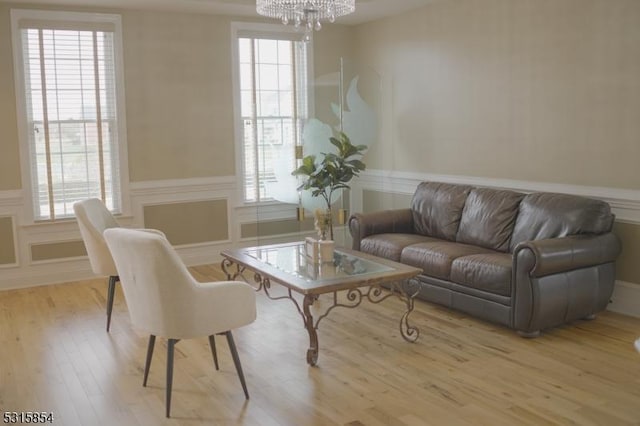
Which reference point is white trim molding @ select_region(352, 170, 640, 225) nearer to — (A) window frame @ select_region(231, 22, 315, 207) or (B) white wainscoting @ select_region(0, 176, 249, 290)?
(A) window frame @ select_region(231, 22, 315, 207)

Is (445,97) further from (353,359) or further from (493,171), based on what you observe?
(353,359)

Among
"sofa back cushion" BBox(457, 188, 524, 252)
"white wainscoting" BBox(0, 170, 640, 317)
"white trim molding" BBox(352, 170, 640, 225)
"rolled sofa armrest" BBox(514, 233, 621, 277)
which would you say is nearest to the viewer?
"rolled sofa armrest" BBox(514, 233, 621, 277)

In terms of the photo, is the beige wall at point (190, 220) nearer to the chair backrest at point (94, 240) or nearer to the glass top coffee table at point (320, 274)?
the chair backrest at point (94, 240)

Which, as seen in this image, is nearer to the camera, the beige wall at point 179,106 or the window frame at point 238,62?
the beige wall at point 179,106

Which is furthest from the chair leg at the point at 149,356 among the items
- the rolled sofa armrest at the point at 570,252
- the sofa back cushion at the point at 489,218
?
the sofa back cushion at the point at 489,218

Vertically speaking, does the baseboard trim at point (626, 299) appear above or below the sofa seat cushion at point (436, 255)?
below

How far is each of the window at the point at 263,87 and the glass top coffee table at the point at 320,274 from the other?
1.97 meters

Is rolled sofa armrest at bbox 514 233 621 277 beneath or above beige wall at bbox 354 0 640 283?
beneath

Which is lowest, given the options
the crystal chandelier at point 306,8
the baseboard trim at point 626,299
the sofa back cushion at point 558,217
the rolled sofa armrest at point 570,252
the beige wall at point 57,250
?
the baseboard trim at point 626,299

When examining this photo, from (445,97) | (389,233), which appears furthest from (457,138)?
(389,233)

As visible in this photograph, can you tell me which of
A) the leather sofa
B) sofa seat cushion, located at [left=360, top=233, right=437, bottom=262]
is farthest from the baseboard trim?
sofa seat cushion, located at [left=360, top=233, right=437, bottom=262]

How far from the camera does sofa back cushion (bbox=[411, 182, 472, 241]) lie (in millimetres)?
5367

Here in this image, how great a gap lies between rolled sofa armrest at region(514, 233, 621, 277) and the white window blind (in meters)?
3.00

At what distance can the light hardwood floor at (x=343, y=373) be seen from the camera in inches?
124
